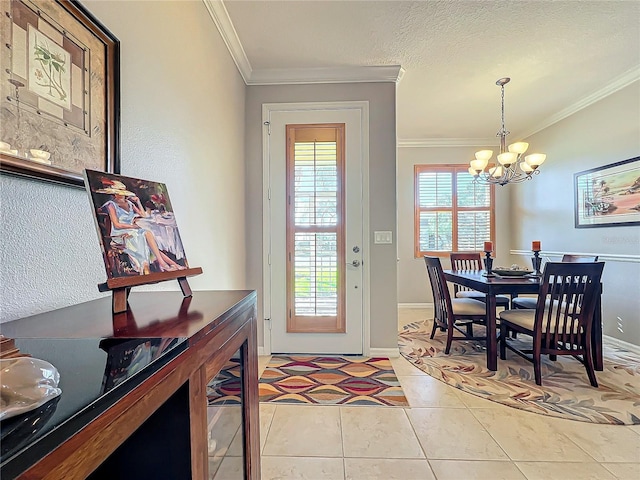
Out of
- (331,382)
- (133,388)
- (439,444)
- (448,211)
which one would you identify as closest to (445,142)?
(448,211)

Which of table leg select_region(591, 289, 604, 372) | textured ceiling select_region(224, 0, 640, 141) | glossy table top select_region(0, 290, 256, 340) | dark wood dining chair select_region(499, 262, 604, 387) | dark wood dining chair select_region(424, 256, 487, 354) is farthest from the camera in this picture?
dark wood dining chair select_region(424, 256, 487, 354)

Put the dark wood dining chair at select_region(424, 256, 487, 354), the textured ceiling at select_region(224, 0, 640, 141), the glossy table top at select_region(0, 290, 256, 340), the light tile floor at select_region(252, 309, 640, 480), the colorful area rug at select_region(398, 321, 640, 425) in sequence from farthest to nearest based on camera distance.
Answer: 1. the dark wood dining chair at select_region(424, 256, 487, 354)
2. the textured ceiling at select_region(224, 0, 640, 141)
3. the colorful area rug at select_region(398, 321, 640, 425)
4. the light tile floor at select_region(252, 309, 640, 480)
5. the glossy table top at select_region(0, 290, 256, 340)

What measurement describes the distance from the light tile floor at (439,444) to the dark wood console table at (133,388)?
0.72 m

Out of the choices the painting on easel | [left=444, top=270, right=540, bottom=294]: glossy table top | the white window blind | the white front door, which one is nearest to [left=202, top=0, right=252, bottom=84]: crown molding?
the white front door

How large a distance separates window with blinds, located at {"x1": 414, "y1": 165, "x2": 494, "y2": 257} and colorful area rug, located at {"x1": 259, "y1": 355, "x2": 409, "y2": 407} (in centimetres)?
276

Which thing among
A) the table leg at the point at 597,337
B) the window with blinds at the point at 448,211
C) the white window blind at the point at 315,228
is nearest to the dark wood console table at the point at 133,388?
the white window blind at the point at 315,228

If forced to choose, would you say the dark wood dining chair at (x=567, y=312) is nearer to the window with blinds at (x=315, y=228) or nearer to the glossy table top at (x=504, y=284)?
the glossy table top at (x=504, y=284)

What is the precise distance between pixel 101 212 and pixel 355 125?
2601 mm

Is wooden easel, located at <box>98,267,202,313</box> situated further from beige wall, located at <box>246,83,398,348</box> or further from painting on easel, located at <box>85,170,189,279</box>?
beige wall, located at <box>246,83,398,348</box>

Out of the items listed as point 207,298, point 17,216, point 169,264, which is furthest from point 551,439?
point 17,216

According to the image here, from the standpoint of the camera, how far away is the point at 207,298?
1.08m

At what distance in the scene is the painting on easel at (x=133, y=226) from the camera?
2.71 feet

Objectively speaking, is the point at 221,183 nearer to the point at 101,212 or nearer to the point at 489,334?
the point at 101,212

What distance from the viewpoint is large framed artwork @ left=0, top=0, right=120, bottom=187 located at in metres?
0.77
